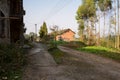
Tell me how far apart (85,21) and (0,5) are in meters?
36.1

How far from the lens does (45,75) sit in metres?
11.5

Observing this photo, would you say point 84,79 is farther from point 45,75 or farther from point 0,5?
point 0,5

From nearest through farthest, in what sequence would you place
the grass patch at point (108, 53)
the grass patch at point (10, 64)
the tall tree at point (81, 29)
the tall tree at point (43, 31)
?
the grass patch at point (10, 64) → the grass patch at point (108, 53) → the tall tree at point (81, 29) → the tall tree at point (43, 31)

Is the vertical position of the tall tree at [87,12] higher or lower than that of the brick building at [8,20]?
higher

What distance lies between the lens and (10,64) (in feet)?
43.2

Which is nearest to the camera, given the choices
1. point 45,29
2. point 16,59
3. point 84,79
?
point 84,79

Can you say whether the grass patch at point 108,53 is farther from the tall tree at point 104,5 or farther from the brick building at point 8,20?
the tall tree at point 104,5

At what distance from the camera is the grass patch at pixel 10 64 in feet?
35.9

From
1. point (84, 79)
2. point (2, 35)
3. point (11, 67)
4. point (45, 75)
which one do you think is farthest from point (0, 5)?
point (84, 79)

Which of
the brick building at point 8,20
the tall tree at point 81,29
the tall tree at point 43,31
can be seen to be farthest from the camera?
the tall tree at point 43,31

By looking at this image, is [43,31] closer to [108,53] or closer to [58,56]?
[108,53]

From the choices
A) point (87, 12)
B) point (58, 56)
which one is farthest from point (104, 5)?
point (58, 56)

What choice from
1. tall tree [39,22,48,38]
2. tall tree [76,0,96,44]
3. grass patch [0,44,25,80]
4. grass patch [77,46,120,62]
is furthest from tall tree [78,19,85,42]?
grass patch [0,44,25,80]

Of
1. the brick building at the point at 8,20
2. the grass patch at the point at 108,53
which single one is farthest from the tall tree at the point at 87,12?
the brick building at the point at 8,20
